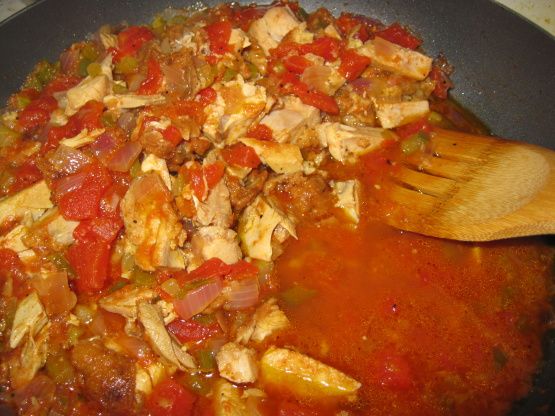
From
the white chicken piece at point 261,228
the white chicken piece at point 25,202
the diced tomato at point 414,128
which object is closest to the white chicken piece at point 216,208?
the white chicken piece at point 261,228

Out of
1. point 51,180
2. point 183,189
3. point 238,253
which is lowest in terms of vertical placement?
point 238,253

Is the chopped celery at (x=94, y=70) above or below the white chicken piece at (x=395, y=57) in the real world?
A: above

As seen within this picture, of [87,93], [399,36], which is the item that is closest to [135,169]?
[87,93]

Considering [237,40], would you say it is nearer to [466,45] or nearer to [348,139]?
[348,139]

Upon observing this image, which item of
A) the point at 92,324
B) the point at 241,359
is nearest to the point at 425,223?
the point at 241,359

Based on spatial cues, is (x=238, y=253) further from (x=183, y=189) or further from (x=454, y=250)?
(x=454, y=250)

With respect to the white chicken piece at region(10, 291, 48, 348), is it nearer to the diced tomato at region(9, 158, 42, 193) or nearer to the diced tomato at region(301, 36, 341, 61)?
the diced tomato at region(9, 158, 42, 193)

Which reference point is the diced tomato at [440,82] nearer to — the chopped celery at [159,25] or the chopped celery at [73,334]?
the chopped celery at [159,25]
